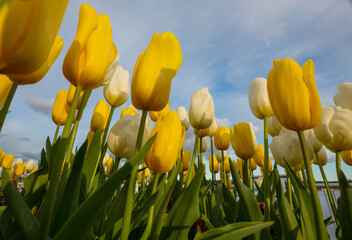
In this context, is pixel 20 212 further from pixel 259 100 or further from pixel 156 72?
pixel 259 100

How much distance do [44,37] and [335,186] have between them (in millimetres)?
3072

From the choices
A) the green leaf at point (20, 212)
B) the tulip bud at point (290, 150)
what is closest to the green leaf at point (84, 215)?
the green leaf at point (20, 212)

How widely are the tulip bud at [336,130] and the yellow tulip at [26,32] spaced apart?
130 centimetres

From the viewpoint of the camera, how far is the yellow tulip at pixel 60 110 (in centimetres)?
156

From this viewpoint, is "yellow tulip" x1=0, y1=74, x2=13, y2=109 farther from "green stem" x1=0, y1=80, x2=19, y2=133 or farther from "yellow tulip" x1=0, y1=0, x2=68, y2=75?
"yellow tulip" x1=0, y1=0, x2=68, y2=75

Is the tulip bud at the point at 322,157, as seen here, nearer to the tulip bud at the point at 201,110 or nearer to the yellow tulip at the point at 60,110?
the tulip bud at the point at 201,110

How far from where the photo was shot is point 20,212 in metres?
0.52

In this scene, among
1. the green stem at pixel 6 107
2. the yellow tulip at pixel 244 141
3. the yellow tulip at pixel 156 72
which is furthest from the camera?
the yellow tulip at pixel 244 141

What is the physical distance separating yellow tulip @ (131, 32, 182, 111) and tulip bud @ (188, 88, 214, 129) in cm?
91

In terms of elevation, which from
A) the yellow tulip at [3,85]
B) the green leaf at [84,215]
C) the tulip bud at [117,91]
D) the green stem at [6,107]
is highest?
the tulip bud at [117,91]

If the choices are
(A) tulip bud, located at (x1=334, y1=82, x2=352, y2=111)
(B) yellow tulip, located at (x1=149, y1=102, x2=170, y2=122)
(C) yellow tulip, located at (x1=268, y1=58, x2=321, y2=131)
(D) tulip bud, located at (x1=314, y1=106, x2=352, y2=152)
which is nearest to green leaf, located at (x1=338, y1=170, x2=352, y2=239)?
(C) yellow tulip, located at (x1=268, y1=58, x2=321, y2=131)

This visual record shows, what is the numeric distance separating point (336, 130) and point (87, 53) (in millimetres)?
1220

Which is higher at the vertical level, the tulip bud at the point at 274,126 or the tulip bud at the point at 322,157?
the tulip bud at the point at 274,126

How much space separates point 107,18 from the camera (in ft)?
2.54
